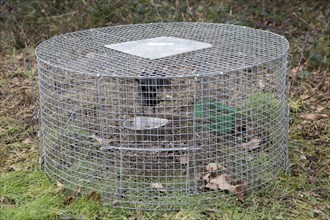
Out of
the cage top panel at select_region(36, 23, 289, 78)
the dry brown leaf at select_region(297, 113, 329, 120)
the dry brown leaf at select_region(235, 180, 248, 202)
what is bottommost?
the dry brown leaf at select_region(297, 113, 329, 120)

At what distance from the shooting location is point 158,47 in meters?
3.21

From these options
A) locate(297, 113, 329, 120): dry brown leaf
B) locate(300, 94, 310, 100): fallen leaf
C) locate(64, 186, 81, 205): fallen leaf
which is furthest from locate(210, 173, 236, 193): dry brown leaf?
locate(300, 94, 310, 100): fallen leaf

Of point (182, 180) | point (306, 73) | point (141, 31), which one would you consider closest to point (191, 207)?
point (182, 180)

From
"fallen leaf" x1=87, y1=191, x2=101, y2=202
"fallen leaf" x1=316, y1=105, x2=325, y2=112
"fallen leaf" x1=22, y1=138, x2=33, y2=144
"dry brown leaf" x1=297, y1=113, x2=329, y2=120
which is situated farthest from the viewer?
"fallen leaf" x1=316, y1=105, x2=325, y2=112

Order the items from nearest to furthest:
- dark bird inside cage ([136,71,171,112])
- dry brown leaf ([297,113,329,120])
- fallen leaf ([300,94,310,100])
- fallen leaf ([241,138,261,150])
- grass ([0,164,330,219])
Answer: grass ([0,164,330,219]) < dark bird inside cage ([136,71,171,112]) < fallen leaf ([241,138,261,150]) < dry brown leaf ([297,113,329,120]) < fallen leaf ([300,94,310,100])

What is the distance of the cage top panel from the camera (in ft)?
9.31

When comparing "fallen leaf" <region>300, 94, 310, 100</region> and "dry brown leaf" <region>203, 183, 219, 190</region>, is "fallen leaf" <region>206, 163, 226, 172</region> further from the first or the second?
"fallen leaf" <region>300, 94, 310, 100</region>

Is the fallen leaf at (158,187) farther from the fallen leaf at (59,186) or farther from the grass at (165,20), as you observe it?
the fallen leaf at (59,186)

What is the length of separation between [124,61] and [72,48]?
0.40 metres

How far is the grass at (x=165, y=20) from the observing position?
9.25ft

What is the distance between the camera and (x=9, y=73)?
4.84 metres

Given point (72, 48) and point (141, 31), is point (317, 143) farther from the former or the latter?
point (72, 48)

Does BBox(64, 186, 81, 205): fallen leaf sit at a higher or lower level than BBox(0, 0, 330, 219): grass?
higher

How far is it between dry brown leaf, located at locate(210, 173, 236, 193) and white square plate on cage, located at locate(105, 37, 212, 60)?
70 cm
